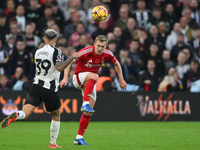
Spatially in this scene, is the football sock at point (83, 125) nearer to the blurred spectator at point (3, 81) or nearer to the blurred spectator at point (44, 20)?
the blurred spectator at point (3, 81)

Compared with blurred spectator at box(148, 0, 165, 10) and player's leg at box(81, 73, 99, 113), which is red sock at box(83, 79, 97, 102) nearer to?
player's leg at box(81, 73, 99, 113)

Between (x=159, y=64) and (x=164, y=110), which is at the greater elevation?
(x=159, y=64)

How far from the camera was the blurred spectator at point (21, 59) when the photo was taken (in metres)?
15.9

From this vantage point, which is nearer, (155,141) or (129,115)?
(155,141)

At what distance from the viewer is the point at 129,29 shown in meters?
17.3

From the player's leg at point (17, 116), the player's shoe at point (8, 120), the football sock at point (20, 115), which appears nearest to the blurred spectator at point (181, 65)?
the player's leg at point (17, 116)

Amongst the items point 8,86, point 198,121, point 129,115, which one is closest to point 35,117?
point 8,86

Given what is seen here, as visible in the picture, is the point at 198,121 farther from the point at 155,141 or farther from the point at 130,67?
the point at 155,141

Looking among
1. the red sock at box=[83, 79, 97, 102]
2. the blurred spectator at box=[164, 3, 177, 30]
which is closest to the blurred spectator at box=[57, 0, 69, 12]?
the blurred spectator at box=[164, 3, 177, 30]

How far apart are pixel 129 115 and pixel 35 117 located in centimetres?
303

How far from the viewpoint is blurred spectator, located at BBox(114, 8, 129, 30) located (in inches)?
685

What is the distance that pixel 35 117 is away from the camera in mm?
15094

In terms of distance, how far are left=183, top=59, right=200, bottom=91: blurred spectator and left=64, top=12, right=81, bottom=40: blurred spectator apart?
429 centimetres

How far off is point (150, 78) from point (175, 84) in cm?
88
